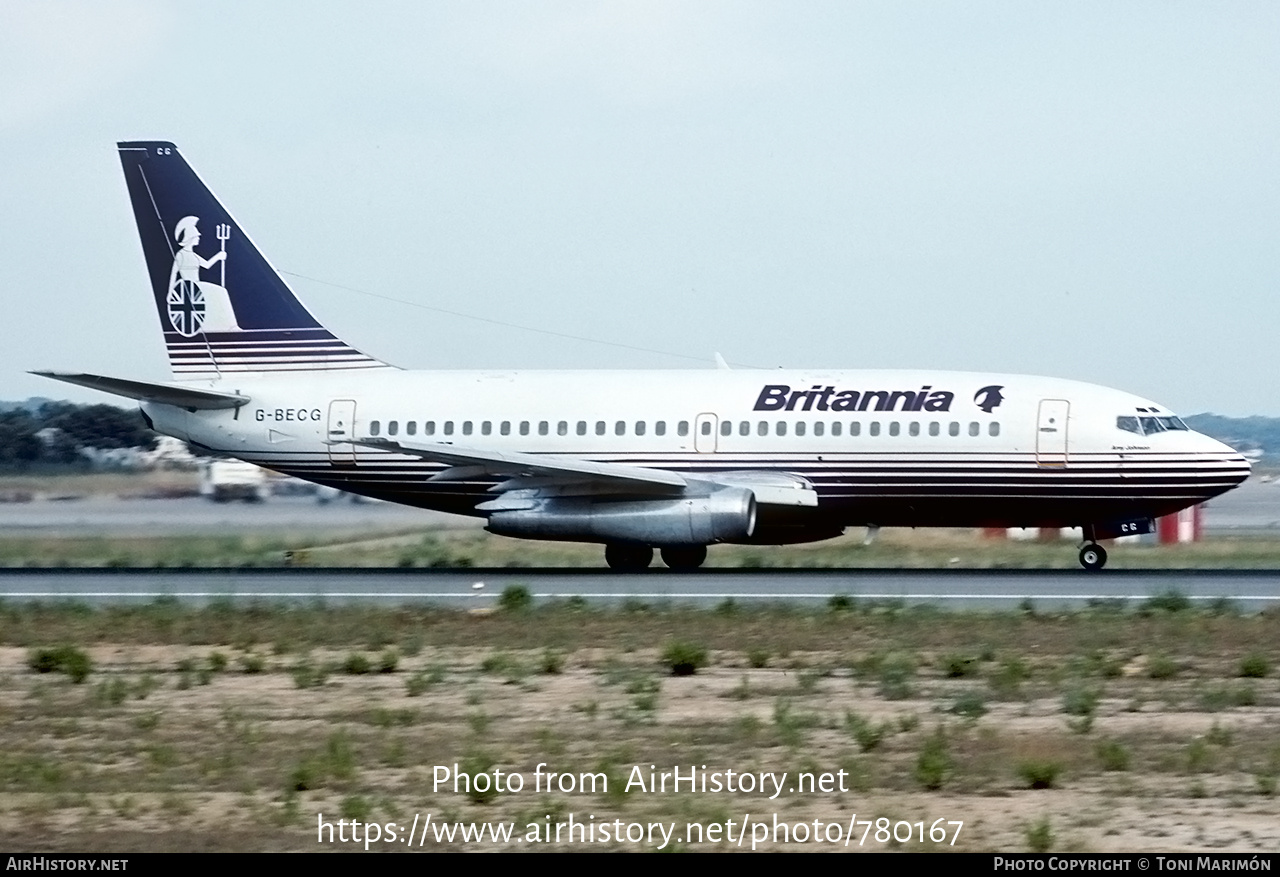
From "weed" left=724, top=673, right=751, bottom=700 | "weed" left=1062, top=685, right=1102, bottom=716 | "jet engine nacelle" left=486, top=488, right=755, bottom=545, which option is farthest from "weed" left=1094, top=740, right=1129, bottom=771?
"jet engine nacelle" left=486, top=488, right=755, bottom=545

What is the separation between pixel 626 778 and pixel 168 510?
90.3ft

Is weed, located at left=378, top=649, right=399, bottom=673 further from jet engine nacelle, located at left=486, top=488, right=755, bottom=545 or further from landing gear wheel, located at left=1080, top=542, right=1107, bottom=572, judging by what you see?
landing gear wheel, located at left=1080, top=542, right=1107, bottom=572

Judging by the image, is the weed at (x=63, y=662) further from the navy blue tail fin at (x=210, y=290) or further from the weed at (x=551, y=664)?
the navy blue tail fin at (x=210, y=290)

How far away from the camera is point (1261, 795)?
11.5 meters

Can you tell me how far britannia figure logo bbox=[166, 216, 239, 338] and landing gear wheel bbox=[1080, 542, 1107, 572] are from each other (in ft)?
50.5

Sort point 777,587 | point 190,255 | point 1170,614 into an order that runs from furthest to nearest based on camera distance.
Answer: point 190,255, point 777,587, point 1170,614

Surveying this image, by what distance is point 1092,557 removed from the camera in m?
29.4

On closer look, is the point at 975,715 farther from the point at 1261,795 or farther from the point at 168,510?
the point at 168,510

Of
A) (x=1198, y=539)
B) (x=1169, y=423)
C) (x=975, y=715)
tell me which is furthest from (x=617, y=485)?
(x=1198, y=539)

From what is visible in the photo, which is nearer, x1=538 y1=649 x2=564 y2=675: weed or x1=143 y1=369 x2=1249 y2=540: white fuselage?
x1=538 y1=649 x2=564 y2=675: weed

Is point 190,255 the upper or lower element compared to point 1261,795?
upper

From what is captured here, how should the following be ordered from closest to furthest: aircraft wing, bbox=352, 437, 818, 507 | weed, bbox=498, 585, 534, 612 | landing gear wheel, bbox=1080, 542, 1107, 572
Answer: weed, bbox=498, 585, 534, 612, aircraft wing, bbox=352, 437, 818, 507, landing gear wheel, bbox=1080, 542, 1107, 572

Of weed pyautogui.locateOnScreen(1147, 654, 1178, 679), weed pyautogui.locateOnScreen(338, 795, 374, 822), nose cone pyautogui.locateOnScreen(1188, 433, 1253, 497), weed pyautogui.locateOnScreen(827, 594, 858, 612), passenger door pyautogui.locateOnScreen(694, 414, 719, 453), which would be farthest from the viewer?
passenger door pyautogui.locateOnScreen(694, 414, 719, 453)

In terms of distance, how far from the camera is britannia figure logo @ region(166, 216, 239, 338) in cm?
3378
